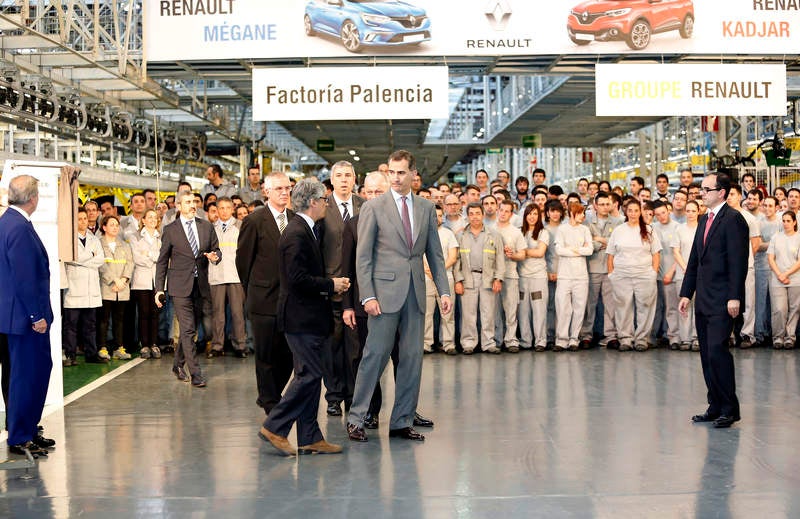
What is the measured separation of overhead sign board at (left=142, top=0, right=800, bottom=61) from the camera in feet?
35.5

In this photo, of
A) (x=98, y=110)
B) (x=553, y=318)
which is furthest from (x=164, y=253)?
(x=98, y=110)

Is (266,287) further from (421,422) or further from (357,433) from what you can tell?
(421,422)

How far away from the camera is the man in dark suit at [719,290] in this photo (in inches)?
256

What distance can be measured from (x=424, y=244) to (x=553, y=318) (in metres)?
5.37

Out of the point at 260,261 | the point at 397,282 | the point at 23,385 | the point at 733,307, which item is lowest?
the point at 23,385

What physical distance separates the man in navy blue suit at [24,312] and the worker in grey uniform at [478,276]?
17.7ft

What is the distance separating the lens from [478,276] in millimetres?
10445

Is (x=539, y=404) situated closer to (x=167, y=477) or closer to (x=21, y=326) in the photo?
(x=167, y=477)

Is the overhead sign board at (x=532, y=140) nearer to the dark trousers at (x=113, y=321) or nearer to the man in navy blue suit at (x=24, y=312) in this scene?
the dark trousers at (x=113, y=321)

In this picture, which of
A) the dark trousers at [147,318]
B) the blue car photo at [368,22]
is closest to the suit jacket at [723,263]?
the blue car photo at [368,22]

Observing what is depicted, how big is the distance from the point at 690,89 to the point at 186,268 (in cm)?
588

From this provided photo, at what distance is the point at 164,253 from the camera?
864 centimetres

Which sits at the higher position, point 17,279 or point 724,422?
point 17,279

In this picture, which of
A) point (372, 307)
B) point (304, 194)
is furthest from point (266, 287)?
point (304, 194)
